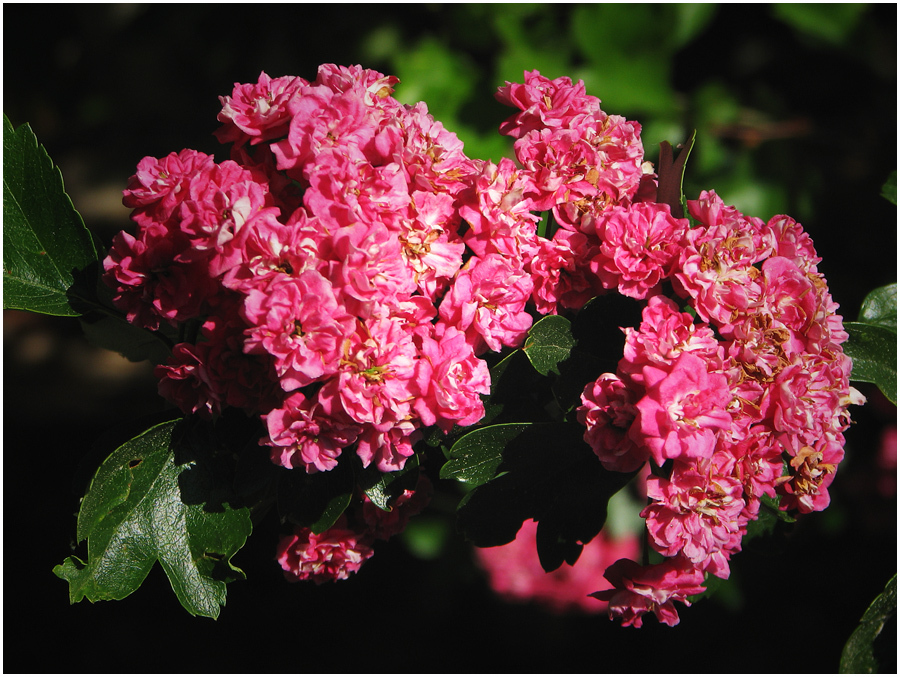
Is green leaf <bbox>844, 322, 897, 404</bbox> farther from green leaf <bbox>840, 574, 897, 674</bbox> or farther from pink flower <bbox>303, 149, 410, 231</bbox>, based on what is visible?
pink flower <bbox>303, 149, 410, 231</bbox>

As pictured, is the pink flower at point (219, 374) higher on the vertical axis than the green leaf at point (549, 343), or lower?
lower

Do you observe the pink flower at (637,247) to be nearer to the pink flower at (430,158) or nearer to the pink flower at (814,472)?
the pink flower at (430,158)

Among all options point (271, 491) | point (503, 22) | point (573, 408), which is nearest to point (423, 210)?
point (573, 408)

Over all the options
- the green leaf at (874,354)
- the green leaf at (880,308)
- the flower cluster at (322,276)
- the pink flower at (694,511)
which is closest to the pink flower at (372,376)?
the flower cluster at (322,276)

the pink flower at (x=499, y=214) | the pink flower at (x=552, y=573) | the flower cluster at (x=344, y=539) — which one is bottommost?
the pink flower at (x=552, y=573)

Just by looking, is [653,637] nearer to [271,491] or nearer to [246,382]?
[271,491]

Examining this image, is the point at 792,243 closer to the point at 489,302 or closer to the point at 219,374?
the point at 489,302

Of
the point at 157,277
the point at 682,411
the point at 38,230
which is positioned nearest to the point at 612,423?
the point at 682,411
